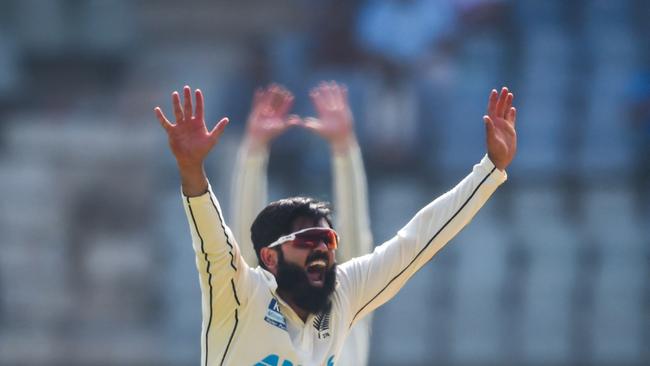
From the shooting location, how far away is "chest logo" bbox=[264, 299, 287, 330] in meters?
3.98

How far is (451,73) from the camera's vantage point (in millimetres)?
10102

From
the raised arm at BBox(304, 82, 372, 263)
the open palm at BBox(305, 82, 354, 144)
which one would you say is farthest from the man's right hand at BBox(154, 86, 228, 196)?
the open palm at BBox(305, 82, 354, 144)

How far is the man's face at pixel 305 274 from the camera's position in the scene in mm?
4027

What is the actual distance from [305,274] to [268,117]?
1.95 m

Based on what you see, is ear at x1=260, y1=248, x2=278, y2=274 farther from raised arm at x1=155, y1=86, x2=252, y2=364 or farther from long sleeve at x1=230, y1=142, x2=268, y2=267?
long sleeve at x1=230, y1=142, x2=268, y2=267

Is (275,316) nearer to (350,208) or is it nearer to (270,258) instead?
(270,258)

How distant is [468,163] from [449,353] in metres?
1.34

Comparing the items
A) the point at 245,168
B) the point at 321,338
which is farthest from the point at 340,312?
the point at 245,168

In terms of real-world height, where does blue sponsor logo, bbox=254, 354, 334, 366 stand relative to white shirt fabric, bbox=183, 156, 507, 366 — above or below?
below

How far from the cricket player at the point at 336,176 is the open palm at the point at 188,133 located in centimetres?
177

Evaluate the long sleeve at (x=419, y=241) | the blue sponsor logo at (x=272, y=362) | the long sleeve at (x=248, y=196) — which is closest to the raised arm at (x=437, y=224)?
the long sleeve at (x=419, y=241)

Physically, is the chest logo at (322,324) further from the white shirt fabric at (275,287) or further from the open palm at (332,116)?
the open palm at (332,116)

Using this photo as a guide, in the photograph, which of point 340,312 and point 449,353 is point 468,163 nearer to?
point 449,353

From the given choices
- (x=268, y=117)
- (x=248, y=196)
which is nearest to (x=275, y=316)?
(x=248, y=196)
